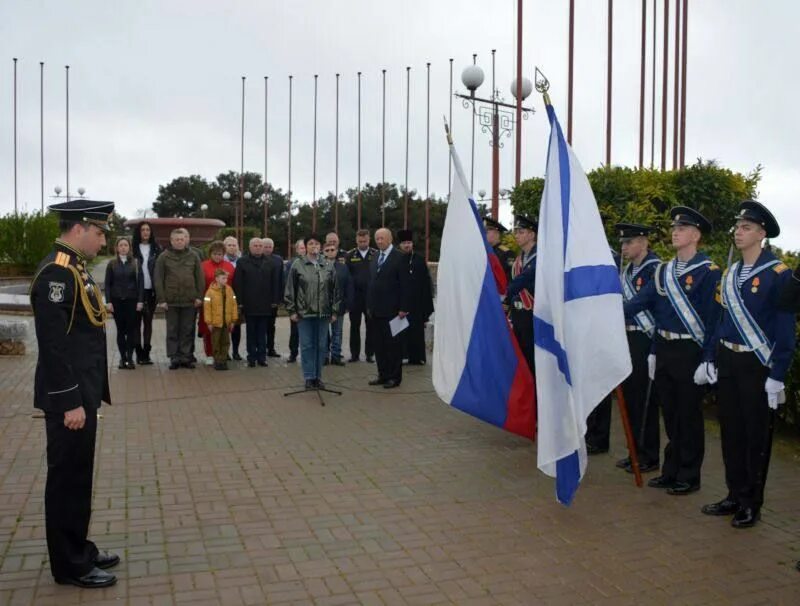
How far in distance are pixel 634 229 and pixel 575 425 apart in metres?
1.93

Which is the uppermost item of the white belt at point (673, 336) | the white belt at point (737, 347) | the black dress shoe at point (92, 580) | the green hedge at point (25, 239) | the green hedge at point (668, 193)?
the green hedge at point (25, 239)

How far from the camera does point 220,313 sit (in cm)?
1120

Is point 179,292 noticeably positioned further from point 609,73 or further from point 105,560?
point 609,73

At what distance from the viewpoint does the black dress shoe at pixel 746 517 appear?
500cm

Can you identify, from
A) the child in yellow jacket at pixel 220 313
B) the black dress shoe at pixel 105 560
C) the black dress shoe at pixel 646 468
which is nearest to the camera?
the black dress shoe at pixel 105 560

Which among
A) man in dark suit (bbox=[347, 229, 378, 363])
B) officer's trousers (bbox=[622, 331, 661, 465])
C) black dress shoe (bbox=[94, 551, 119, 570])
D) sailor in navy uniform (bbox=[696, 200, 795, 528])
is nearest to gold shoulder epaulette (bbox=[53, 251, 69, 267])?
black dress shoe (bbox=[94, 551, 119, 570])

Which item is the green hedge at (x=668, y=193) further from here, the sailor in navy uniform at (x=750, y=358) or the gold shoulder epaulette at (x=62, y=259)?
the gold shoulder epaulette at (x=62, y=259)

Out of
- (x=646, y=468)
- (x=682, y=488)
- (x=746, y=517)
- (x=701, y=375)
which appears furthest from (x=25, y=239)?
(x=746, y=517)

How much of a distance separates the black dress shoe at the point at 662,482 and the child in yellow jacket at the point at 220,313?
6908mm

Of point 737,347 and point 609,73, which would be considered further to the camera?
point 609,73

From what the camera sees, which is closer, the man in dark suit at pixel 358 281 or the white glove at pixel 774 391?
the white glove at pixel 774 391

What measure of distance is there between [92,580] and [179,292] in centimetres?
741

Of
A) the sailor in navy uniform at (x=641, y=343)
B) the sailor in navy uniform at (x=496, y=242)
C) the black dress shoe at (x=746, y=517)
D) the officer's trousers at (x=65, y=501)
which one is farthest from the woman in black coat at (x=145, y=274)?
the black dress shoe at (x=746, y=517)

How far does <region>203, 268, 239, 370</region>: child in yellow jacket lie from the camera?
11.2 meters
